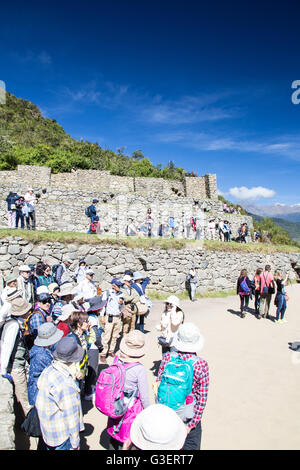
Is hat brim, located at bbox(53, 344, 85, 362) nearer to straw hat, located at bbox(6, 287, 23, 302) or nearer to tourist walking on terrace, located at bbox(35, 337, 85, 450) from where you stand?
tourist walking on terrace, located at bbox(35, 337, 85, 450)

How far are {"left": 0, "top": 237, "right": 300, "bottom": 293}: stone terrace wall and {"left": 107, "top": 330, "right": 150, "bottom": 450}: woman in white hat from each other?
878cm

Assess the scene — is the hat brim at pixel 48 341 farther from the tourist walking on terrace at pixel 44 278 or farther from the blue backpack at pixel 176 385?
the tourist walking on terrace at pixel 44 278

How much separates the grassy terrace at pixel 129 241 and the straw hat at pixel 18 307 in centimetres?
686

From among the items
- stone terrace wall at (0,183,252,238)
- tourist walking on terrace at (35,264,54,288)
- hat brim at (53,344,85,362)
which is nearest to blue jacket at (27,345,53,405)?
hat brim at (53,344,85,362)

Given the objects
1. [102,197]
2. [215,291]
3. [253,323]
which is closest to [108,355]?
[253,323]

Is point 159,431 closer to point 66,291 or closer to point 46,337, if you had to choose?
point 46,337

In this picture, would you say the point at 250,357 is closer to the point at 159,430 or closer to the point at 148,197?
the point at 159,430

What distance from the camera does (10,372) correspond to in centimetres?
419

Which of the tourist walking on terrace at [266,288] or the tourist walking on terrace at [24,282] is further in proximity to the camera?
the tourist walking on terrace at [266,288]

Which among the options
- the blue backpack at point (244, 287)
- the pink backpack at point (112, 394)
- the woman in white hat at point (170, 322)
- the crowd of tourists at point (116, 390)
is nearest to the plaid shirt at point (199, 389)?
the crowd of tourists at point (116, 390)

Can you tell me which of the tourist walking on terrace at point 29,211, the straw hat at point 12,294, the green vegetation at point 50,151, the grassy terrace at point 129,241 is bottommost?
the straw hat at point 12,294

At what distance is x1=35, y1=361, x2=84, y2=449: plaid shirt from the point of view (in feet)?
9.64

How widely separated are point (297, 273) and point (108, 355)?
16.9 m

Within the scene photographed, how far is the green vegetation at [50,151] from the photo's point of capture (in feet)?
89.5
